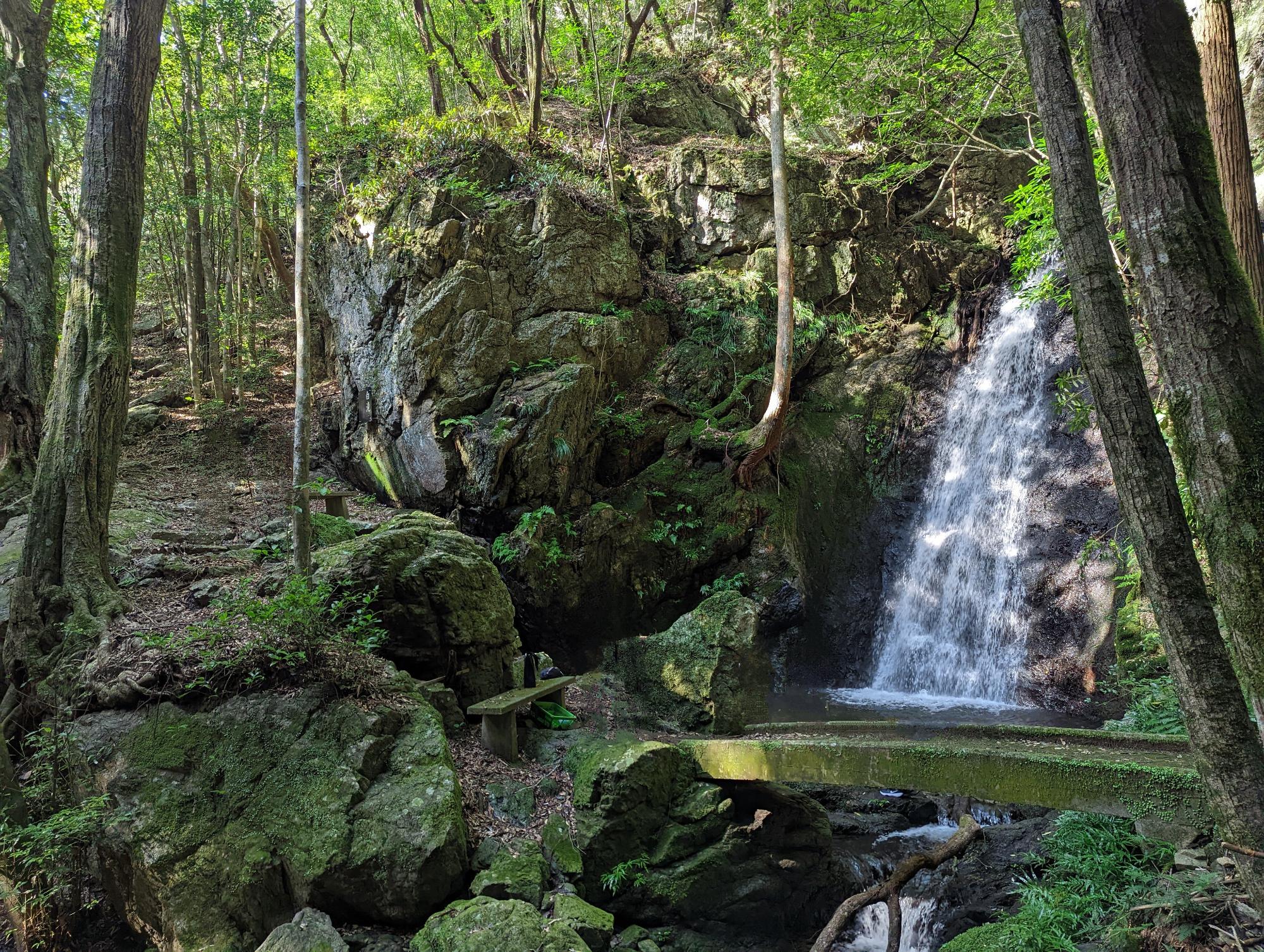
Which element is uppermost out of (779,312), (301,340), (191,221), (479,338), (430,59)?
(430,59)

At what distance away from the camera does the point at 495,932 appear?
12.0 ft

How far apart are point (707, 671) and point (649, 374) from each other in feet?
20.3

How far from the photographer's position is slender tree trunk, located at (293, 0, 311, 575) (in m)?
5.99

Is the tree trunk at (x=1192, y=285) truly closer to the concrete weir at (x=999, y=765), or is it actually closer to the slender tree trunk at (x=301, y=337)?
the concrete weir at (x=999, y=765)

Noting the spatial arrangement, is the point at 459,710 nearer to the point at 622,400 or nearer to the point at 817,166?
the point at 622,400

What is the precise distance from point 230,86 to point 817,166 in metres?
11.3

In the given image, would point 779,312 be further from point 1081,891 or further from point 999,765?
point 1081,891

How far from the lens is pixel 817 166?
13617mm

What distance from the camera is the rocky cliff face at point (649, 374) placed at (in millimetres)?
9938

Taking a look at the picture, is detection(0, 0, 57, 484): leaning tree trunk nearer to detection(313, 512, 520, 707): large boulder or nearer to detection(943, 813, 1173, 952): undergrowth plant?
detection(313, 512, 520, 707): large boulder

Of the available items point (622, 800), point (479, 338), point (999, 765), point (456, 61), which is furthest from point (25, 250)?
point (999, 765)

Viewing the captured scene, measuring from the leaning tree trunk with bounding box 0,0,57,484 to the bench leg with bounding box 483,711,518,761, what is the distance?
6.07 meters

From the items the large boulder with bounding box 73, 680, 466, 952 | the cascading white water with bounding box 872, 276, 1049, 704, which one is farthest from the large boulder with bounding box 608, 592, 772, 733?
the cascading white water with bounding box 872, 276, 1049, 704

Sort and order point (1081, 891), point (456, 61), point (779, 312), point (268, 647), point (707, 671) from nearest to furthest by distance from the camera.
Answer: point (1081, 891)
point (268, 647)
point (707, 671)
point (779, 312)
point (456, 61)
